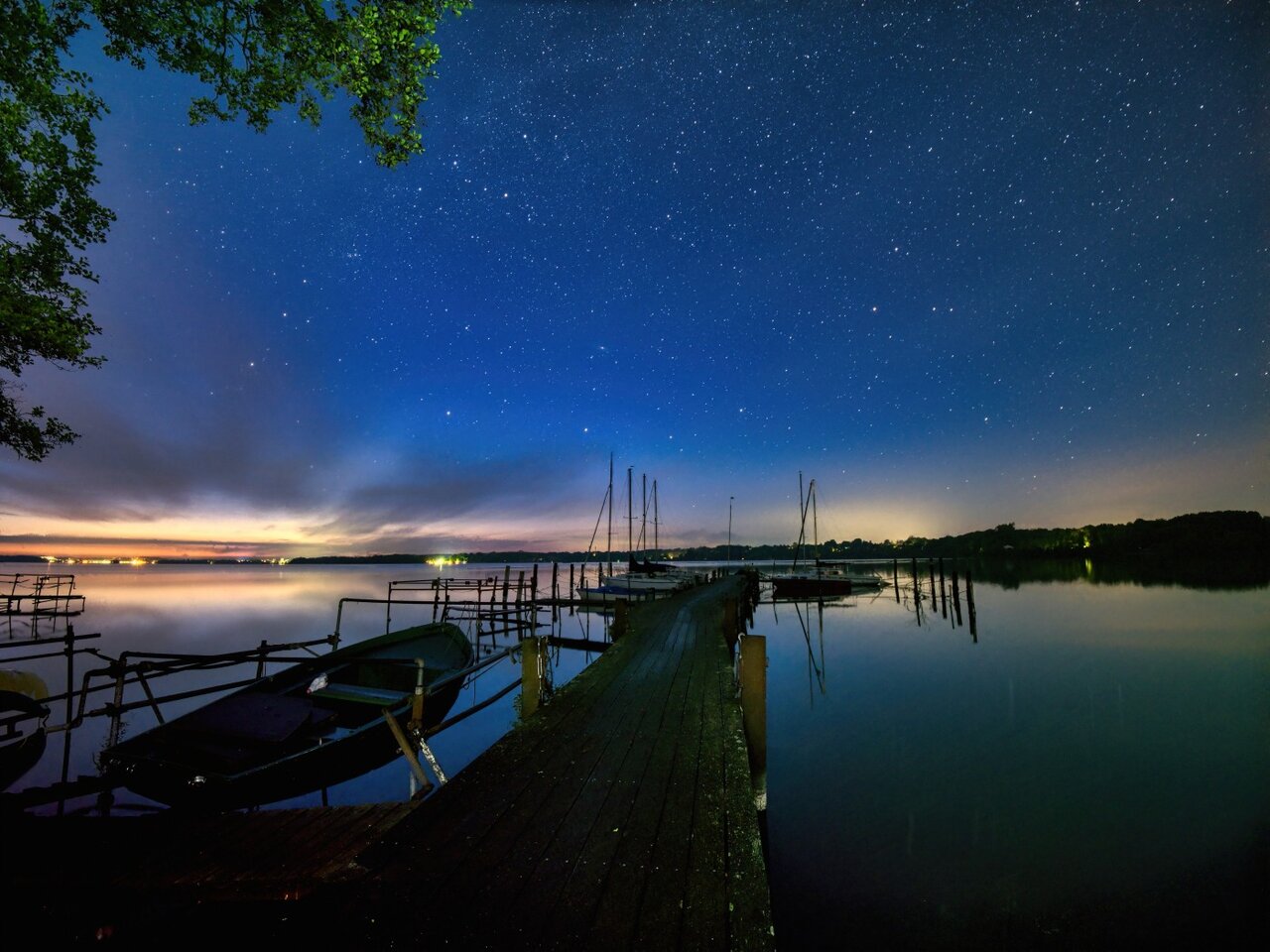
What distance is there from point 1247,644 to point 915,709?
827 inches

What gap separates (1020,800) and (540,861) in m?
9.62

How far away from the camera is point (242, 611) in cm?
4247


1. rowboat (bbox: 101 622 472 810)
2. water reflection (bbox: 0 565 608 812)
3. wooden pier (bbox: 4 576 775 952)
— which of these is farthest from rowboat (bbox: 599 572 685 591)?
wooden pier (bbox: 4 576 775 952)

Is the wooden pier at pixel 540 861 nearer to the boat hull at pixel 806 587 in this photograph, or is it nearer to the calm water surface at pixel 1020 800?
the calm water surface at pixel 1020 800

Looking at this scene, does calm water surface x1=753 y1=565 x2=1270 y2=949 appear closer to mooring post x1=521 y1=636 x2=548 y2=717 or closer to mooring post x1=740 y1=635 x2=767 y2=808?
mooring post x1=740 y1=635 x2=767 y2=808

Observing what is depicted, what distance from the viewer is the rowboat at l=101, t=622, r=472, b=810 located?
6.73 m

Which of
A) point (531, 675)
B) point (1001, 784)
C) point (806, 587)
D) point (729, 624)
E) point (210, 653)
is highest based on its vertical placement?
point (531, 675)

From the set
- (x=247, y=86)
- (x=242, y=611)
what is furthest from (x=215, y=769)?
(x=242, y=611)

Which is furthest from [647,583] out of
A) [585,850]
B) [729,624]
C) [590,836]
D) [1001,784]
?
[585,850]

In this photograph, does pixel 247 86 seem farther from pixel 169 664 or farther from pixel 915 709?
pixel 915 709

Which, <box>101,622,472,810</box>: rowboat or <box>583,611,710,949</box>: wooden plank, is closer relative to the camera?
<box>583,611,710,949</box>: wooden plank

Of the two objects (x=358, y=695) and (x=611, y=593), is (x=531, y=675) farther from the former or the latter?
(x=611, y=593)

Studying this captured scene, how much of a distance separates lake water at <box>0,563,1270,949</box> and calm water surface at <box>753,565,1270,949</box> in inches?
1.5

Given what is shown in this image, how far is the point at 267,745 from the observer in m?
7.48
